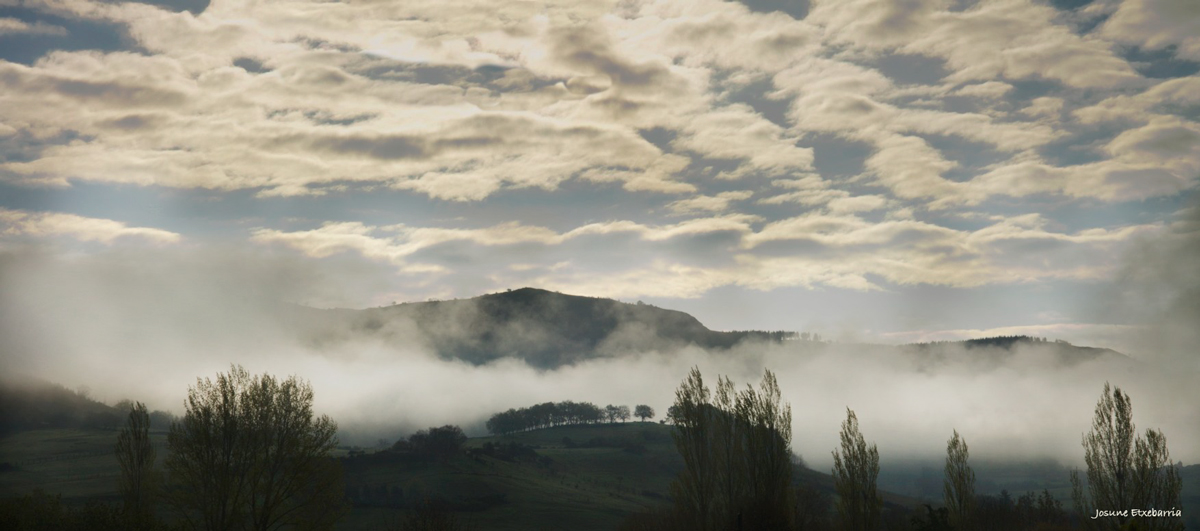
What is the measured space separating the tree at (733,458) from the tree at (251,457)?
122 feet

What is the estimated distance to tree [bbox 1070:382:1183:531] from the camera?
223ft

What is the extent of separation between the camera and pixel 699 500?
8456 cm

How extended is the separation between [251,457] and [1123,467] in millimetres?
79948

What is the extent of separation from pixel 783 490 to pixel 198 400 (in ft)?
187

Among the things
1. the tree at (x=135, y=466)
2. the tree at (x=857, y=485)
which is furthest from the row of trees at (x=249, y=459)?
the tree at (x=857, y=485)

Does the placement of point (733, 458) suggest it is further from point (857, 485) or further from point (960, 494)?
point (960, 494)

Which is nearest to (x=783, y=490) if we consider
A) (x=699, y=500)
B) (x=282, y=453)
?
(x=699, y=500)

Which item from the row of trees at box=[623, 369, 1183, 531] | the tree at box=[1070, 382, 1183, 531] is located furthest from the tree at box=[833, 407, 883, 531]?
the tree at box=[1070, 382, 1183, 531]

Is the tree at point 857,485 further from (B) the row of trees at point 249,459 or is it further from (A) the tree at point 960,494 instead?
(B) the row of trees at point 249,459

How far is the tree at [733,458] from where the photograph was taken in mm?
76625

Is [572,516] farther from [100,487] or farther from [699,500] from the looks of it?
[100,487]

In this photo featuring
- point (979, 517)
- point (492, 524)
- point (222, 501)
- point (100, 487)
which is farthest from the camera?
point (100, 487)

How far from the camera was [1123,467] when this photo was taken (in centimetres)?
7056

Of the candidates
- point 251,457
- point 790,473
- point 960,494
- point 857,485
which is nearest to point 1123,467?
point 960,494
